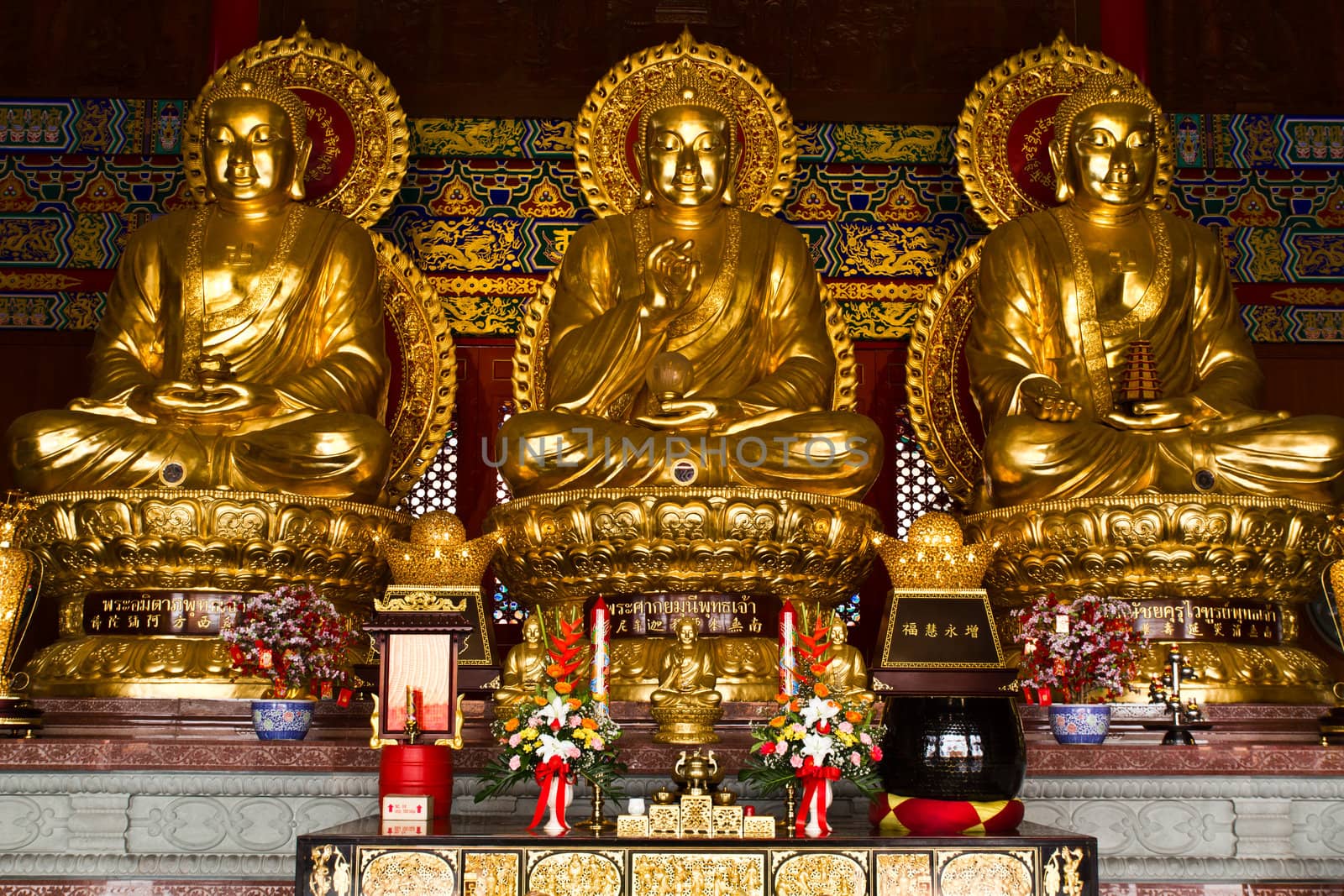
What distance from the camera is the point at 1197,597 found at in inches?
209

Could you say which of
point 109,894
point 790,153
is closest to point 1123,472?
point 790,153

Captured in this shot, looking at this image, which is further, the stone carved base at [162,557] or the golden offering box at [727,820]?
the stone carved base at [162,557]

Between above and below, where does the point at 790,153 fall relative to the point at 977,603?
above

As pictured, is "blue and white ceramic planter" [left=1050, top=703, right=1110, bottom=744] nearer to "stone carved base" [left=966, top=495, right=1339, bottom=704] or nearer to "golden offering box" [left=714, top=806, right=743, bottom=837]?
"stone carved base" [left=966, top=495, right=1339, bottom=704]

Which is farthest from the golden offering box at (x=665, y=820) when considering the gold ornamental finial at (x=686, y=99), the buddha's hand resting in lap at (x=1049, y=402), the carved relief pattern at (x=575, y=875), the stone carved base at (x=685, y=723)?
the gold ornamental finial at (x=686, y=99)

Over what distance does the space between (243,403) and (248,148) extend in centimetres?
116

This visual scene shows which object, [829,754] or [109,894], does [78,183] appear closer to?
[109,894]

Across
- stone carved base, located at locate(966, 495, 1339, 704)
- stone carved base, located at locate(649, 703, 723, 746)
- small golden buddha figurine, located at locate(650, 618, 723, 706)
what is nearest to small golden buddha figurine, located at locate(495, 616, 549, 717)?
small golden buddha figurine, located at locate(650, 618, 723, 706)

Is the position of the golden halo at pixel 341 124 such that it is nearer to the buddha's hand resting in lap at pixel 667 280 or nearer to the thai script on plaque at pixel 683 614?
the buddha's hand resting in lap at pixel 667 280

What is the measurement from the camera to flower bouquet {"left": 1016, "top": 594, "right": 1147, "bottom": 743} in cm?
456

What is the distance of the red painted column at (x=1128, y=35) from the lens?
6.59m

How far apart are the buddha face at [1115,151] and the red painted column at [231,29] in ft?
10.4

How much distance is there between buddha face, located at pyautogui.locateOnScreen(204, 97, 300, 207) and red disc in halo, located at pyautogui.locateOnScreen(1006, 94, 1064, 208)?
2.75 metres

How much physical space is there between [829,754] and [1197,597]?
2.18 m
